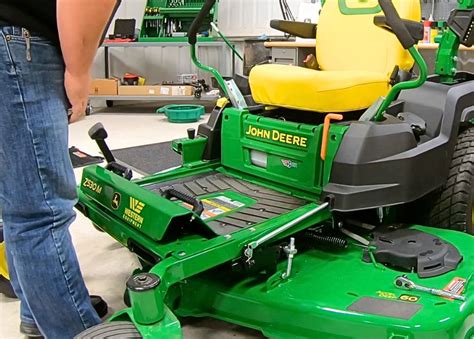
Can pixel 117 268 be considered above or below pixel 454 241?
below

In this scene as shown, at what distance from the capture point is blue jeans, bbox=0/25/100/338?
44.2 inches

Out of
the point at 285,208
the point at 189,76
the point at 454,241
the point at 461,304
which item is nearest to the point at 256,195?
the point at 285,208

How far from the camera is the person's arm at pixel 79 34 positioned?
1044 mm

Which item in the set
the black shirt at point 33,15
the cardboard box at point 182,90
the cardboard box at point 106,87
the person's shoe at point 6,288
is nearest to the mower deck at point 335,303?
the person's shoe at point 6,288

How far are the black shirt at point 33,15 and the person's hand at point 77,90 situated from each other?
0.28 feet

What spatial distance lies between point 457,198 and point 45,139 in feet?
4.07

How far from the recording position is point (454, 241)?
1624mm

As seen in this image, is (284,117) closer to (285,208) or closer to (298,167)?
(298,167)

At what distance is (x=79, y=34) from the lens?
3.54 ft

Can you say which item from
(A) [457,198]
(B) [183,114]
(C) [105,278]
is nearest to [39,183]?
(C) [105,278]

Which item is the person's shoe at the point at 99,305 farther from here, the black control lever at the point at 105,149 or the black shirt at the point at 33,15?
the black shirt at the point at 33,15

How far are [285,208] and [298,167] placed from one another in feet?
0.48

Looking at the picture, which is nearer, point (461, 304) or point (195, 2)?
point (461, 304)

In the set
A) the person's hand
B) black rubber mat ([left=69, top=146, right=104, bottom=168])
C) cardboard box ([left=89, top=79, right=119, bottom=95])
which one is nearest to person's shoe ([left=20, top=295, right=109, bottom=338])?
the person's hand
